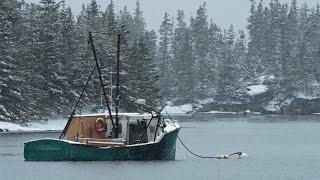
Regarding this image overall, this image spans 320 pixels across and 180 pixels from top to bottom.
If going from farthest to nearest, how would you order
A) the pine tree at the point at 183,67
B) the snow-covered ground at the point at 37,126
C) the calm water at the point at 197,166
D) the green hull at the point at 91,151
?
the pine tree at the point at 183,67 < the snow-covered ground at the point at 37,126 < the green hull at the point at 91,151 < the calm water at the point at 197,166

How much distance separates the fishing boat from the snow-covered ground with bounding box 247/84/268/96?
→ 10529 centimetres

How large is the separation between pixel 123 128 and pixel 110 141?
168cm

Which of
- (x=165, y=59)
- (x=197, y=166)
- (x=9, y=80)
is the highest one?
(x=165, y=59)

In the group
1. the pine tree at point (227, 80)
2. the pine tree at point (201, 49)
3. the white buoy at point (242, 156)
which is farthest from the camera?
the pine tree at point (201, 49)

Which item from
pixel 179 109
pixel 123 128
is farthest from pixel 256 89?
pixel 123 128

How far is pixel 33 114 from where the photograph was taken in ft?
269

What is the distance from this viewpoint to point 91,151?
44469mm

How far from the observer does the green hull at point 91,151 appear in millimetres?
44438

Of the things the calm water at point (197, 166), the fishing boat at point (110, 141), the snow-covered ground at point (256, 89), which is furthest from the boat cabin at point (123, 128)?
the snow-covered ground at point (256, 89)

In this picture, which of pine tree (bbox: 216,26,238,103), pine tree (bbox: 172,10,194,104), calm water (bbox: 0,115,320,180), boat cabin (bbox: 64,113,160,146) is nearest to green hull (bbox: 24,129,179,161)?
calm water (bbox: 0,115,320,180)

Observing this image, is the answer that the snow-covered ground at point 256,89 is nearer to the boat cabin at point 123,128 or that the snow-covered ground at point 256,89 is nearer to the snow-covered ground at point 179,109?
the snow-covered ground at point 179,109

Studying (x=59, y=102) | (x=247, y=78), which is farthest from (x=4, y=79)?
(x=247, y=78)

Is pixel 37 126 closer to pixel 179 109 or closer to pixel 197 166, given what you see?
pixel 197 166

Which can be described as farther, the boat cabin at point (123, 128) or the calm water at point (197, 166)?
the boat cabin at point (123, 128)
